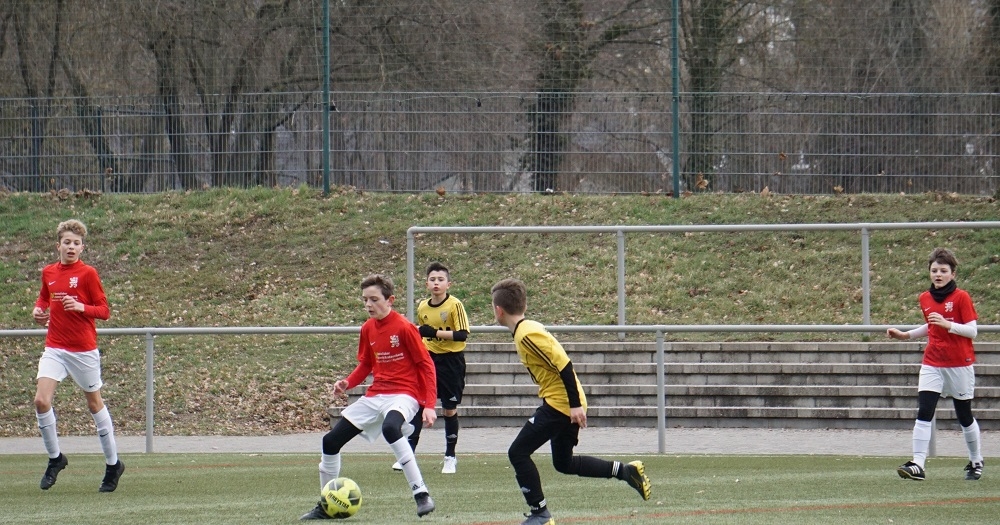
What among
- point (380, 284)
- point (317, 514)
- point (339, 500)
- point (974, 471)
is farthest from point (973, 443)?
point (317, 514)

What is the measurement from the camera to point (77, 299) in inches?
336

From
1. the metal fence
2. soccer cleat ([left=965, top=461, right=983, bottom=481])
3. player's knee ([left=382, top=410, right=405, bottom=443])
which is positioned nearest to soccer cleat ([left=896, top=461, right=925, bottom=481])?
soccer cleat ([left=965, top=461, right=983, bottom=481])

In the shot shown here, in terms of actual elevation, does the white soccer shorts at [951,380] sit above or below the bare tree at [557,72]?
below

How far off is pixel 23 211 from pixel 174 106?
3053 millimetres

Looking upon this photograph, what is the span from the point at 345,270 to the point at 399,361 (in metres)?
9.33

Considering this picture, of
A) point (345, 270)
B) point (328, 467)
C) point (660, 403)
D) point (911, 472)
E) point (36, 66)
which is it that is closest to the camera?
point (328, 467)

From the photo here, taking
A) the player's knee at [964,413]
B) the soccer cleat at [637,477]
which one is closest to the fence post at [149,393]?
the soccer cleat at [637,477]

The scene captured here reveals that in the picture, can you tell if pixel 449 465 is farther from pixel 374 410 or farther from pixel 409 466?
pixel 409 466

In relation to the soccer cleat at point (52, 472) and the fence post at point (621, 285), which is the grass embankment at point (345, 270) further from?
the soccer cleat at point (52, 472)

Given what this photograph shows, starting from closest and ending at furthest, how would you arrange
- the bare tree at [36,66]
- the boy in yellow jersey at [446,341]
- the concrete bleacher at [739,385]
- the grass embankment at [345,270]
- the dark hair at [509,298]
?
the dark hair at [509,298] → the boy in yellow jersey at [446,341] → the concrete bleacher at [739,385] → the grass embankment at [345,270] → the bare tree at [36,66]

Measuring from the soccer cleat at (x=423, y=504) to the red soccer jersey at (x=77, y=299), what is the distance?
3061 millimetres

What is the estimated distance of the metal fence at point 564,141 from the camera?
60.1 feet

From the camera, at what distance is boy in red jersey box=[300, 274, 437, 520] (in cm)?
715

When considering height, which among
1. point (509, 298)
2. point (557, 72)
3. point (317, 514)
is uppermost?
point (557, 72)
